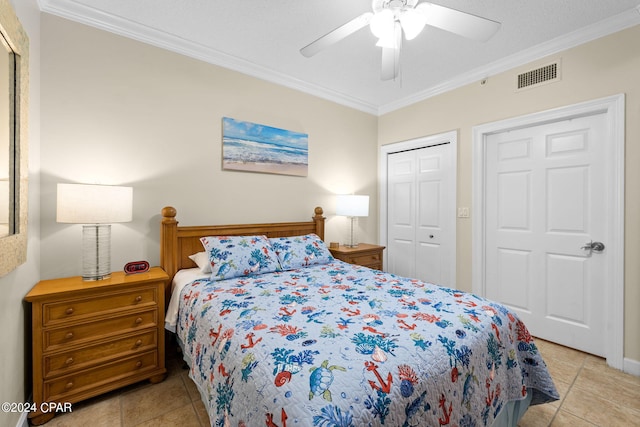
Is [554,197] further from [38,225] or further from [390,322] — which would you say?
[38,225]

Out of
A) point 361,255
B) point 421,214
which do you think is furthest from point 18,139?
point 421,214

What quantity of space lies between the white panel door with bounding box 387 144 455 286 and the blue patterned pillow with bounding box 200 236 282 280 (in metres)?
1.95

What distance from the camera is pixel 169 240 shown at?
2.26 meters

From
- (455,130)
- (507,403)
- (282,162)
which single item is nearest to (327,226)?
(282,162)

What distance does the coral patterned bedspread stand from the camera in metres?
0.90

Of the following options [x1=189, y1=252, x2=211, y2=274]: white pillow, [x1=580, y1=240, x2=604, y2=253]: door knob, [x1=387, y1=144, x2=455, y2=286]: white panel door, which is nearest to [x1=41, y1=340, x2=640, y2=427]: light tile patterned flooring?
[x1=189, y1=252, x2=211, y2=274]: white pillow

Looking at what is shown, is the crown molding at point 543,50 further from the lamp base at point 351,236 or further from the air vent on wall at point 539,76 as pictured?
the lamp base at point 351,236

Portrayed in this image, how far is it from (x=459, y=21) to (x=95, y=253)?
264 cm

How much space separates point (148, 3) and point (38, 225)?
5.52 feet

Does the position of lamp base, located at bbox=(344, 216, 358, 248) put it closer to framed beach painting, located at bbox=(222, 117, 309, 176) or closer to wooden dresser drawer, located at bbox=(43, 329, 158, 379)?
framed beach painting, located at bbox=(222, 117, 309, 176)

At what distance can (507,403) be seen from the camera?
56.2 inches

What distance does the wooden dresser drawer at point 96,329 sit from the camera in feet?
5.41

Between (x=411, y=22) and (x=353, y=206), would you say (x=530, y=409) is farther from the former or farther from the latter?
(x=411, y=22)

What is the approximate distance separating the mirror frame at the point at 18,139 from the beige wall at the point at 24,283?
0.45 ft
